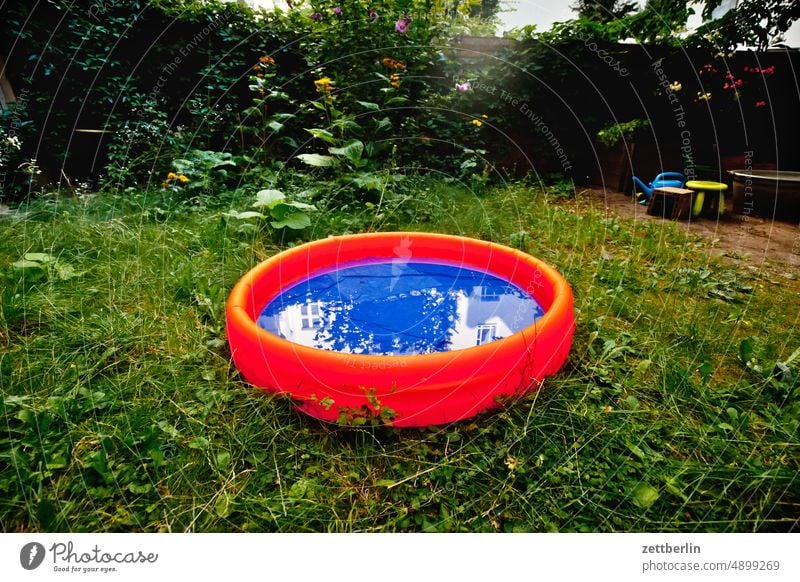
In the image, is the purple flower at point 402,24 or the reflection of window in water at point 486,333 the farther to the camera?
the purple flower at point 402,24

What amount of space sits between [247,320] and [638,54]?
237 inches

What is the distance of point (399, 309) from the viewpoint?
2.25 metres

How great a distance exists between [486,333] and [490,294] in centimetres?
44

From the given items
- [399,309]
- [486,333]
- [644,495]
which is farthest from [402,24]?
[644,495]

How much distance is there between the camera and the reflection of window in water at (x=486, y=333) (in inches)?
78.0

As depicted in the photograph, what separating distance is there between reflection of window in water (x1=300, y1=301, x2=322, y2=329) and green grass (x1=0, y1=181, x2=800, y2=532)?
407mm

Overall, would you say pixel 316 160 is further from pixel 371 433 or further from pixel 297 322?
pixel 371 433

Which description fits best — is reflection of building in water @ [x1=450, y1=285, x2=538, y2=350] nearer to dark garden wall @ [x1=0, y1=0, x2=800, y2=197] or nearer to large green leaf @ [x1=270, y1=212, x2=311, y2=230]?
large green leaf @ [x1=270, y1=212, x2=311, y2=230]

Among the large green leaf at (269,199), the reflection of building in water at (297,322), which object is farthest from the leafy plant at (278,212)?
the reflection of building in water at (297,322)

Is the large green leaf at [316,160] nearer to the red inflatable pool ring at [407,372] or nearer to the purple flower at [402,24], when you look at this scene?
the purple flower at [402,24]

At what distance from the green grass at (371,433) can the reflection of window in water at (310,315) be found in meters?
0.41

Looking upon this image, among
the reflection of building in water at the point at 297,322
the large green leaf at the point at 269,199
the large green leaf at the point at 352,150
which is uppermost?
the large green leaf at the point at 352,150

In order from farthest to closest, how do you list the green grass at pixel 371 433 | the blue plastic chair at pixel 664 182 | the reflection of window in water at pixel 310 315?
the blue plastic chair at pixel 664 182 < the reflection of window in water at pixel 310 315 < the green grass at pixel 371 433

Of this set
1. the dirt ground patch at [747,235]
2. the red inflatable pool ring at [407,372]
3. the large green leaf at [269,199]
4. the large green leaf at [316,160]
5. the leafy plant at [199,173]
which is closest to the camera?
the red inflatable pool ring at [407,372]
